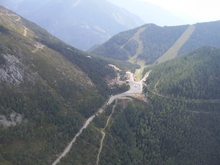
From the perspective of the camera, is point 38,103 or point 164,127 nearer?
point 38,103

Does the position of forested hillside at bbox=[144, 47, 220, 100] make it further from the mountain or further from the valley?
the valley

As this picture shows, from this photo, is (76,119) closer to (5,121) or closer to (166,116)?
(5,121)

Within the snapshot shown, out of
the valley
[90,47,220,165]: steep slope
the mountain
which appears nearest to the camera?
the valley

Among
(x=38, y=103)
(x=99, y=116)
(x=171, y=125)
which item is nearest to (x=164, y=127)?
(x=171, y=125)

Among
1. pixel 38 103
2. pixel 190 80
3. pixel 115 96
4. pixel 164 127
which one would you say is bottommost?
pixel 38 103

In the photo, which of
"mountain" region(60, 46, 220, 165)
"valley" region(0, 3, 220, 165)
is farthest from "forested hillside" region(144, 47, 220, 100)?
"valley" region(0, 3, 220, 165)

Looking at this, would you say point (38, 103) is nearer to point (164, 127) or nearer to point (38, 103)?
point (38, 103)

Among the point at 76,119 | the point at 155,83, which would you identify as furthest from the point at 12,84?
the point at 155,83

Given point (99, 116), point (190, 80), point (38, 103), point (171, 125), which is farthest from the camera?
point (190, 80)

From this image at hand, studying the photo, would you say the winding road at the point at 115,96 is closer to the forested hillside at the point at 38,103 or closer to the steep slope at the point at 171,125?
the forested hillside at the point at 38,103
